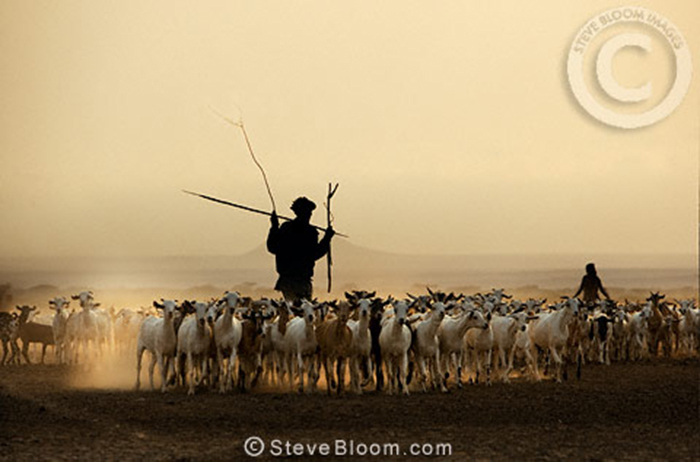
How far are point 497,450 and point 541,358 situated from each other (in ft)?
44.4

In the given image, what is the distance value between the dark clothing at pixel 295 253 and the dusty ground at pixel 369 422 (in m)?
4.94

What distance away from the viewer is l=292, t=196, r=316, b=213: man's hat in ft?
86.0

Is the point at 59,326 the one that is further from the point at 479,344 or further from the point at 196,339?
the point at 479,344

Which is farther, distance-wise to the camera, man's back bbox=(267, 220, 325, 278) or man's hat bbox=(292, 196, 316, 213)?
man's hat bbox=(292, 196, 316, 213)

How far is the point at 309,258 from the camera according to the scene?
83.3 feet

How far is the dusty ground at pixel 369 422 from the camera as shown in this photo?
15219 mm

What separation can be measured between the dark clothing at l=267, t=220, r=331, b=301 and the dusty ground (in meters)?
4.94

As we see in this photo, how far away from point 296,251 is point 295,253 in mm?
54

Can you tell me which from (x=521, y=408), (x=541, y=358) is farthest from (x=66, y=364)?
(x=521, y=408)

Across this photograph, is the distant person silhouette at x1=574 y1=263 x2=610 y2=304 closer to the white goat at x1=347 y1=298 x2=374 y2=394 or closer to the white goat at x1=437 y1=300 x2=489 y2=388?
the white goat at x1=437 y1=300 x2=489 y2=388

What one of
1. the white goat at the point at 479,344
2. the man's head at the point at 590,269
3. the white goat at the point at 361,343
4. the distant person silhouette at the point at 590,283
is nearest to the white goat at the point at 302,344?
the white goat at the point at 361,343

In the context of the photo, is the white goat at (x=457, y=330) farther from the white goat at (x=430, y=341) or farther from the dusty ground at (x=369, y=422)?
the dusty ground at (x=369, y=422)

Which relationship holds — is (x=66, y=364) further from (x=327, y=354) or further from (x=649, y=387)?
(x=649, y=387)

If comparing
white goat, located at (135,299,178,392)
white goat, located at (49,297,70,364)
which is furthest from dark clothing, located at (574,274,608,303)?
white goat, located at (49,297,70,364)
